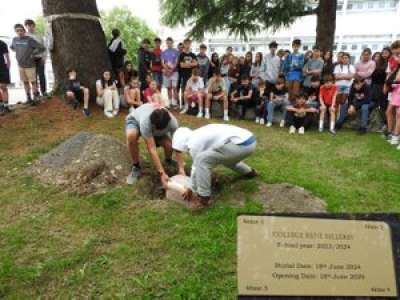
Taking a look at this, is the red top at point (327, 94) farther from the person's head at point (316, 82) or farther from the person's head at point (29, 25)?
the person's head at point (29, 25)

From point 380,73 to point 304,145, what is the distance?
2826mm

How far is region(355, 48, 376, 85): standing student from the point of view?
7.88 meters

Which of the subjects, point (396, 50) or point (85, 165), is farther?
point (396, 50)

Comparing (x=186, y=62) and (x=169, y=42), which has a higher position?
(x=169, y=42)

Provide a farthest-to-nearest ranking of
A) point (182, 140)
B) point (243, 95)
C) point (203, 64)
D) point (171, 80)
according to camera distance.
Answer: point (203, 64), point (171, 80), point (243, 95), point (182, 140)

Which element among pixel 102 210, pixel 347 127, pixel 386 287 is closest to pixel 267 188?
pixel 102 210

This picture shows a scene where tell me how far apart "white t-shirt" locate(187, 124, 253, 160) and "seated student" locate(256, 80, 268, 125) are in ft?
15.6

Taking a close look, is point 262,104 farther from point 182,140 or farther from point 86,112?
point 182,140

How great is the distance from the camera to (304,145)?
21.5 feet

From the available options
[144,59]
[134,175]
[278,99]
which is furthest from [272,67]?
[134,175]

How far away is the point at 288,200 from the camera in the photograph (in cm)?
395

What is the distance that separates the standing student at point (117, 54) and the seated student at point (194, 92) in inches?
63.5

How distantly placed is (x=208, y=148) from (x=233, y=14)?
771 cm

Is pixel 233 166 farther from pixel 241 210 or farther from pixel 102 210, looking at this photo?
pixel 102 210
